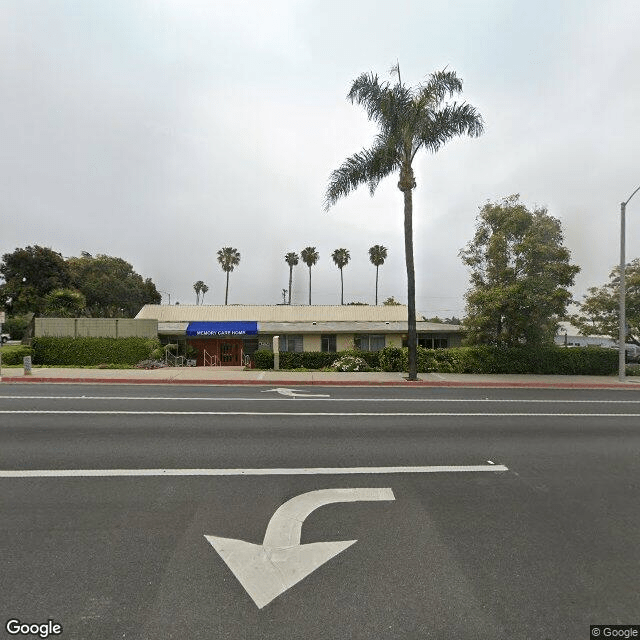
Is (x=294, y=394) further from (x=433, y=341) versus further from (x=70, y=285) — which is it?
(x=70, y=285)

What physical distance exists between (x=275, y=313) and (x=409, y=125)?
2172 centimetres

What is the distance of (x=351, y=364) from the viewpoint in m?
20.4

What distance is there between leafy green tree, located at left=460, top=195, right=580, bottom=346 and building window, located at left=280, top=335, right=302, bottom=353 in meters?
13.2

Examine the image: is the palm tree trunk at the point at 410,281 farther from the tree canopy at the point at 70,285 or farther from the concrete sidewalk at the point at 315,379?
the tree canopy at the point at 70,285

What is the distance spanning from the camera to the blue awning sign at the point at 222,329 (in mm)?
Result: 28672

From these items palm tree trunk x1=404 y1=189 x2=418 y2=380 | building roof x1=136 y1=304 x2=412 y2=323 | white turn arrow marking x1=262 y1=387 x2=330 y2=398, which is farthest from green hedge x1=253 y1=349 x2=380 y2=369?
building roof x1=136 y1=304 x2=412 y2=323

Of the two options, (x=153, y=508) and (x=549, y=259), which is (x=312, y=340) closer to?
(x=549, y=259)

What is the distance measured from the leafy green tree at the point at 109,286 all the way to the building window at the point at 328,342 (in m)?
38.9

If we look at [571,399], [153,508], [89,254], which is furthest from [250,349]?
[89,254]

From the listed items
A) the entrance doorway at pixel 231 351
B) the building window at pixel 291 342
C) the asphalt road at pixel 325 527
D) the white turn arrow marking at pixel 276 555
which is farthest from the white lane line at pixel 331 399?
the entrance doorway at pixel 231 351

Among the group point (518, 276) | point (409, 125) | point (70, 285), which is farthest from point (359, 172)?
point (70, 285)

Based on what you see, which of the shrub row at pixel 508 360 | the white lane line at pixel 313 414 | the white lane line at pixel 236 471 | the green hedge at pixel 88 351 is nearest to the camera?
the white lane line at pixel 236 471

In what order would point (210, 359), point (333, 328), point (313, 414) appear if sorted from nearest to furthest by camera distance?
point (313, 414) → point (210, 359) → point (333, 328)

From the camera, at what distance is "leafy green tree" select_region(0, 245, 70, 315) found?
41375mm
